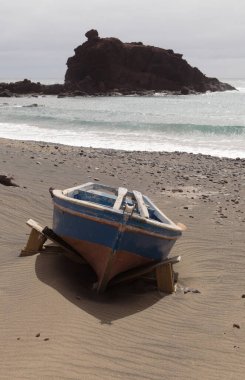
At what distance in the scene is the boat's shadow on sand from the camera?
20.4ft

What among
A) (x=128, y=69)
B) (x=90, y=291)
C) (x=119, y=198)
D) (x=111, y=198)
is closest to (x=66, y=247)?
(x=90, y=291)

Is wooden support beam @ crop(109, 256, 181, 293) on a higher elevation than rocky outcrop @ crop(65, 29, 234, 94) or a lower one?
lower

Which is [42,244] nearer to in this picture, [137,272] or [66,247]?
[66,247]

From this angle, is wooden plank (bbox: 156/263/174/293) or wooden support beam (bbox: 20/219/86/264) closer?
wooden plank (bbox: 156/263/174/293)

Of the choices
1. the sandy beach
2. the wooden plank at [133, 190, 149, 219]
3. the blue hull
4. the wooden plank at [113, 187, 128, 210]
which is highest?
the wooden plank at [113, 187, 128, 210]

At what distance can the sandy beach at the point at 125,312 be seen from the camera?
508 centimetres

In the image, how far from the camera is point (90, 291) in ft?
22.1

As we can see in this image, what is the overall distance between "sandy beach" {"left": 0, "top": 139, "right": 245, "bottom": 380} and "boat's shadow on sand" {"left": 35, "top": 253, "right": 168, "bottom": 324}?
0.04 ft

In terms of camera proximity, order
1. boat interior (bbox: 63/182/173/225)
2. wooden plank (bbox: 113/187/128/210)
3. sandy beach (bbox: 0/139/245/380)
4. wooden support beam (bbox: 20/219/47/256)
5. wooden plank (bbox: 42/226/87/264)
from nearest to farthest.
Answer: sandy beach (bbox: 0/139/245/380) → wooden plank (bbox: 113/187/128/210) → wooden plank (bbox: 42/226/87/264) → wooden support beam (bbox: 20/219/47/256) → boat interior (bbox: 63/182/173/225)

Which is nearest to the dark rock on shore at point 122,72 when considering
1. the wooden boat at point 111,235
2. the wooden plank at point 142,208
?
the wooden plank at point 142,208

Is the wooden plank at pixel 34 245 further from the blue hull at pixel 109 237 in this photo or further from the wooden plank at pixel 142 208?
the wooden plank at pixel 142 208

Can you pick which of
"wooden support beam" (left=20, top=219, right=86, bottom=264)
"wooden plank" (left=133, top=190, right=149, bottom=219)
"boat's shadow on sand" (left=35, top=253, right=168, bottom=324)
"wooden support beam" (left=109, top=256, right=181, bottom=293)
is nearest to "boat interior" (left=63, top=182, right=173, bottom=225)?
"wooden plank" (left=133, top=190, right=149, bottom=219)

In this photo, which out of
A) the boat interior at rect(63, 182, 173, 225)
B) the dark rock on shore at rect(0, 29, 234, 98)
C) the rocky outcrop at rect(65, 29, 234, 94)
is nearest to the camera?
the boat interior at rect(63, 182, 173, 225)

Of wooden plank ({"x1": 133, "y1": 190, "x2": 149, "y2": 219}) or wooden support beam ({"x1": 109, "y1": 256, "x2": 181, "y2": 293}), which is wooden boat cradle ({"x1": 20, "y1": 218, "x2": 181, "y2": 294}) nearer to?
wooden support beam ({"x1": 109, "y1": 256, "x2": 181, "y2": 293})
